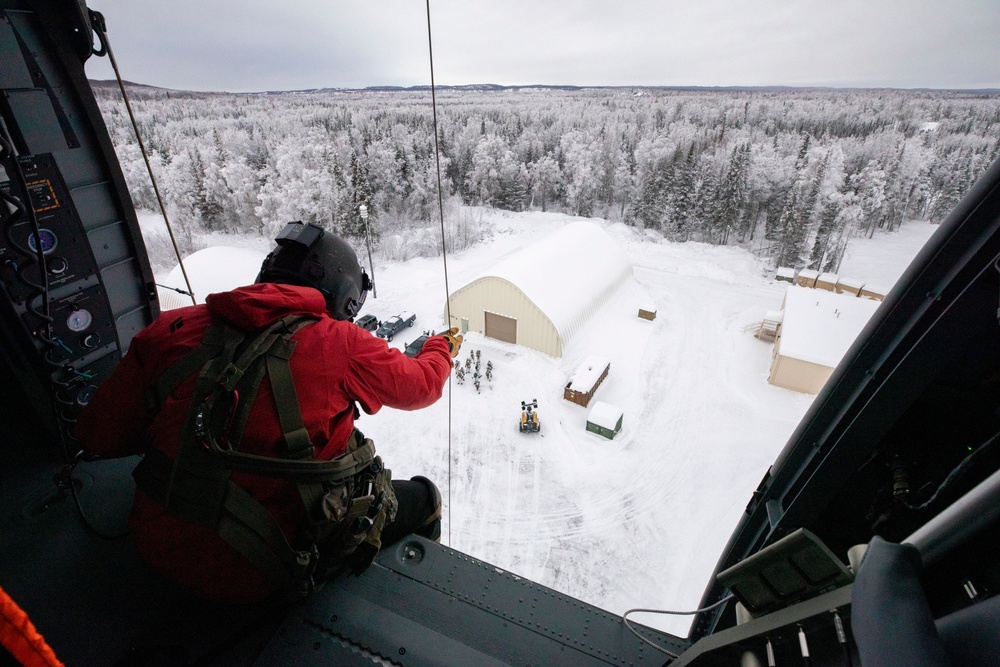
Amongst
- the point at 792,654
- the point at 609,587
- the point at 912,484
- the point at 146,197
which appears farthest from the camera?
the point at 146,197

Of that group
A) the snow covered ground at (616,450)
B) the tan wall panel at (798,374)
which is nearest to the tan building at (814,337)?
the tan wall panel at (798,374)

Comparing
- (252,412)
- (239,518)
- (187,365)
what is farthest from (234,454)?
(187,365)

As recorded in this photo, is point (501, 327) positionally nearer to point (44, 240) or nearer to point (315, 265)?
point (44, 240)

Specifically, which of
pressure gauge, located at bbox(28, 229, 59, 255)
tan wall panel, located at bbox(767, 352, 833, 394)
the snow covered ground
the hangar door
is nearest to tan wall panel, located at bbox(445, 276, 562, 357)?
the hangar door

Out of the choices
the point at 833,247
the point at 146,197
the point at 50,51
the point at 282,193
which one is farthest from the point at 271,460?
the point at 146,197

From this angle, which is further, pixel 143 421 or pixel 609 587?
pixel 609 587

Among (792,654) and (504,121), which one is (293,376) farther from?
(504,121)

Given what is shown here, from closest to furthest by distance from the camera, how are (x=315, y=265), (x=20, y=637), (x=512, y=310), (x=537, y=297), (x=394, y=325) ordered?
1. (x=20, y=637)
2. (x=315, y=265)
3. (x=537, y=297)
4. (x=512, y=310)
5. (x=394, y=325)
